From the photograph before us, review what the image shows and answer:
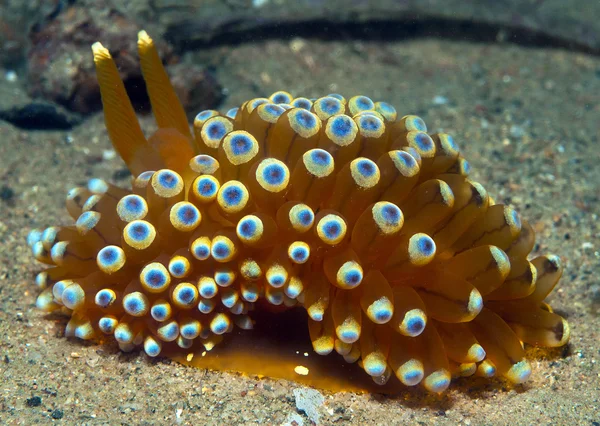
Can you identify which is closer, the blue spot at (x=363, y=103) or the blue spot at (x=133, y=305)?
the blue spot at (x=133, y=305)

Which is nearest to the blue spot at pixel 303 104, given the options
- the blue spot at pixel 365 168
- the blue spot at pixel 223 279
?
the blue spot at pixel 365 168

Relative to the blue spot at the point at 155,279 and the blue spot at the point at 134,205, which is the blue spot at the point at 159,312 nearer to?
the blue spot at the point at 155,279

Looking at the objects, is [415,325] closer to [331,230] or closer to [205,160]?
[331,230]

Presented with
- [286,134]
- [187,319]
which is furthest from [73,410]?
[286,134]

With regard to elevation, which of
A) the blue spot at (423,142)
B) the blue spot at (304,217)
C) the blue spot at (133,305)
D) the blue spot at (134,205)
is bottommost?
the blue spot at (133,305)

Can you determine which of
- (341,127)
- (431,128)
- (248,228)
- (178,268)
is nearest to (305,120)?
(341,127)

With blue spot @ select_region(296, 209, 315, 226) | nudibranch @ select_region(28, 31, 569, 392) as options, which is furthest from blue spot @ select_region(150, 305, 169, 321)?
blue spot @ select_region(296, 209, 315, 226)

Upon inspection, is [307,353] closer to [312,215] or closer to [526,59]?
[312,215]
